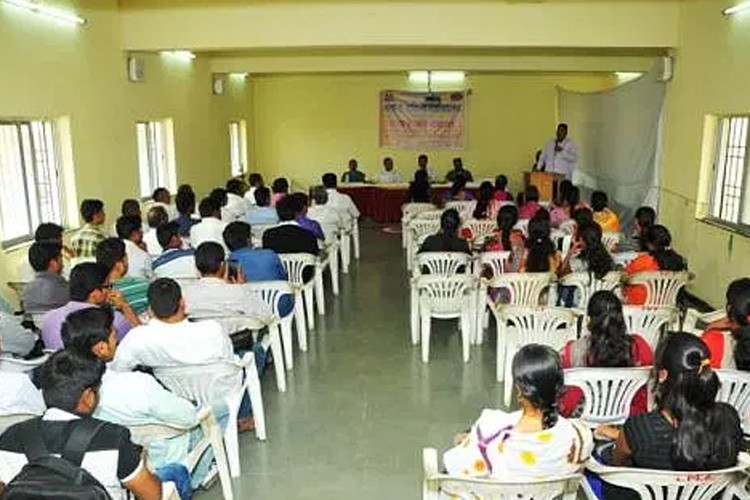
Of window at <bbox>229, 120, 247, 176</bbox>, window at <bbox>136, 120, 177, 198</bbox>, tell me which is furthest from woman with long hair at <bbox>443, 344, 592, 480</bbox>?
window at <bbox>229, 120, 247, 176</bbox>

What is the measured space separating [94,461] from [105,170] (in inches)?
226

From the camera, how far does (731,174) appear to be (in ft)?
20.9

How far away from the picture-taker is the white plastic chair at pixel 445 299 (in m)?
4.96

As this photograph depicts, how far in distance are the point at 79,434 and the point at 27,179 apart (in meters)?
4.67

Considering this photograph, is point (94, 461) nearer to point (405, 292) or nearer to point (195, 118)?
point (405, 292)

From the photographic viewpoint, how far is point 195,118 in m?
10.2

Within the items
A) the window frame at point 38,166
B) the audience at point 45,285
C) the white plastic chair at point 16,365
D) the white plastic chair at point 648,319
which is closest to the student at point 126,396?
the white plastic chair at point 16,365

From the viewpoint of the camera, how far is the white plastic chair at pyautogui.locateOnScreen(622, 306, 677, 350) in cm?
388

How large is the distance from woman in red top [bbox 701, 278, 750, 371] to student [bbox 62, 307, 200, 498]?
229 centimetres

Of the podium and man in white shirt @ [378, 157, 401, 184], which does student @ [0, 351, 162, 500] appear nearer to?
the podium

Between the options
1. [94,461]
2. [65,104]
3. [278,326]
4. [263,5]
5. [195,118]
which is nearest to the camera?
[94,461]

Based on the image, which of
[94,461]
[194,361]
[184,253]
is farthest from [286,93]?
[94,461]

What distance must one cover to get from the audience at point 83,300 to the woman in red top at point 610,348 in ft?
7.32

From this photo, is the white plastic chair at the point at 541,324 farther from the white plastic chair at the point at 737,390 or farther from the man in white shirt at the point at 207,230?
the man in white shirt at the point at 207,230
